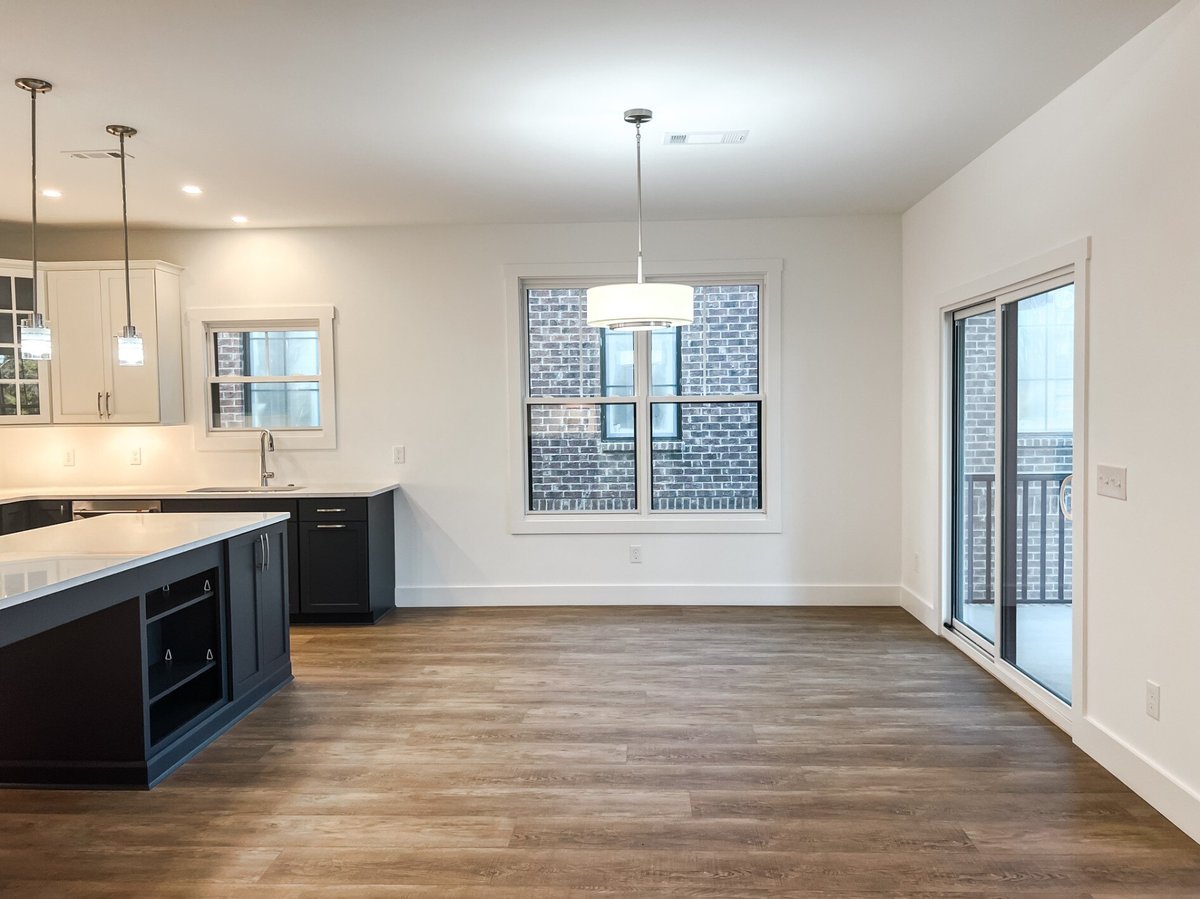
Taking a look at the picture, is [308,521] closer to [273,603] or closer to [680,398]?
[273,603]

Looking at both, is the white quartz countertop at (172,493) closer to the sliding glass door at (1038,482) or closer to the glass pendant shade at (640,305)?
the glass pendant shade at (640,305)

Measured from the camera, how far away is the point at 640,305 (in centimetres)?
344

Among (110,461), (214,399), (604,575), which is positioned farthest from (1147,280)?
(110,461)

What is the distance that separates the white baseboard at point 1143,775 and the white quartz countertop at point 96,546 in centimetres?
351

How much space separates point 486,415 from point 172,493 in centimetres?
207

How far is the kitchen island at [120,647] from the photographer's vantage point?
2697 mm

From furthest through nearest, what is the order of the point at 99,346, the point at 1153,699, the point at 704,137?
the point at 99,346
the point at 704,137
the point at 1153,699

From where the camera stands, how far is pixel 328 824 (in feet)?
8.93

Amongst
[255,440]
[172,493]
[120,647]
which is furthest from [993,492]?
[172,493]

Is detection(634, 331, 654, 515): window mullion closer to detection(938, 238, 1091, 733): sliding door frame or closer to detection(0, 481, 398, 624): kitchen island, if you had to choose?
detection(0, 481, 398, 624): kitchen island

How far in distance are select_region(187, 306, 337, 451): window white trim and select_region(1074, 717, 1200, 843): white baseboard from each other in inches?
185

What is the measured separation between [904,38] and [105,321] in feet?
16.4

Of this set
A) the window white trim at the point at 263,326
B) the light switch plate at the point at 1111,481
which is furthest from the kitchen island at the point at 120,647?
the light switch plate at the point at 1111,481

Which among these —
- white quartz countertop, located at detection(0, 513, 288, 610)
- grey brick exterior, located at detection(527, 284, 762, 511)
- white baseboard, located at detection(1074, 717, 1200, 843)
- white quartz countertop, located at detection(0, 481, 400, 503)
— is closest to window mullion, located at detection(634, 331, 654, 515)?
grey brick exterior, located at detection(527, 284, 762, 511)
